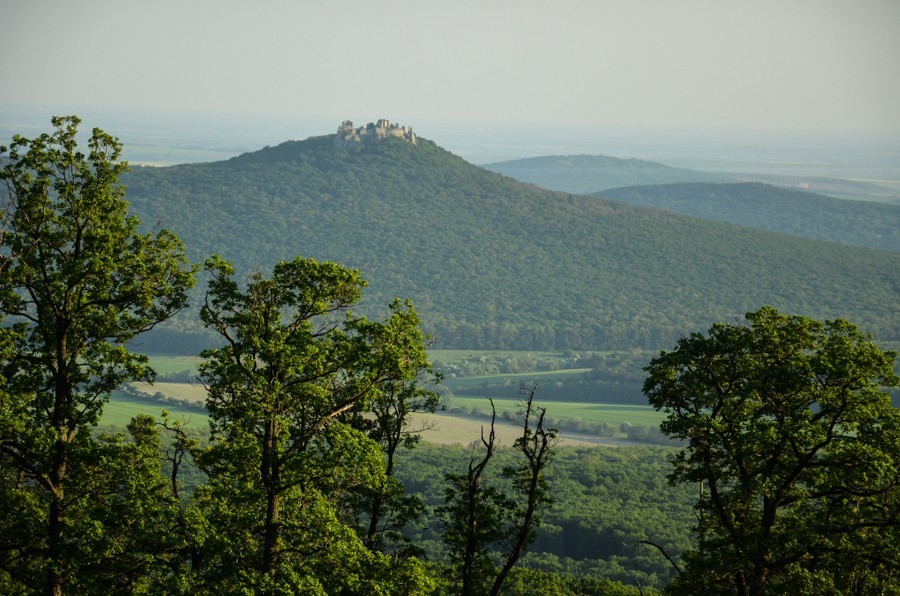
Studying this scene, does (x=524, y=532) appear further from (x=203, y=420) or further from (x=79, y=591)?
(x=203, y=420)

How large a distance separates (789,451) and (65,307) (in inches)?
553

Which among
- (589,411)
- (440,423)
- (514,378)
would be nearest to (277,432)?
(440,423)

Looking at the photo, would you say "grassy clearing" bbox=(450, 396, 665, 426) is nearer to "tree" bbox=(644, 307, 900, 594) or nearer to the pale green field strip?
the pale green field strip

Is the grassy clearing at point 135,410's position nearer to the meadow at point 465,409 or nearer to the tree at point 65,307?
the meadow at point 465,409

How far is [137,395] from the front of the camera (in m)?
111

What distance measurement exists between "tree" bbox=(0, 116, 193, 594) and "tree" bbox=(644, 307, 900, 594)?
10725mm

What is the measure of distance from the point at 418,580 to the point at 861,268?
183544 mm

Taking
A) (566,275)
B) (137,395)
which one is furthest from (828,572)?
(566,275)

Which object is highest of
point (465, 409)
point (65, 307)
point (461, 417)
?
point (65, 307)

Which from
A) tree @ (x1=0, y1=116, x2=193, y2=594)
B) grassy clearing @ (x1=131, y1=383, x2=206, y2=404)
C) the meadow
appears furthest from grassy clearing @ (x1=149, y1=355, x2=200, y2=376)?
tree @ (x1=0, y1=116, x2=193, y2=594)

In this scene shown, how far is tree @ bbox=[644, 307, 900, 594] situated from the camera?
66.9 ft

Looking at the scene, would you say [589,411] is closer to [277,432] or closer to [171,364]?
[171,364]

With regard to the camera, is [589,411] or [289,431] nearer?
[289,431]

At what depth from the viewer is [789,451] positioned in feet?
71.6
